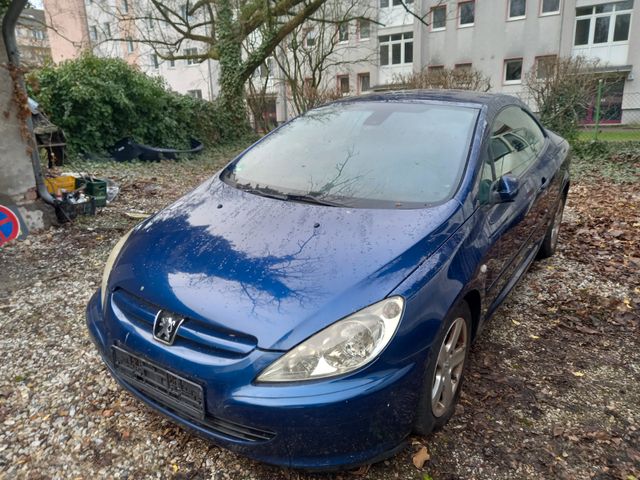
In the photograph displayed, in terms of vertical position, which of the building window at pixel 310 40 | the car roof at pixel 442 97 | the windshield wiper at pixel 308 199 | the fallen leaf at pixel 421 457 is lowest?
the fallen leaf at pixel 421 457

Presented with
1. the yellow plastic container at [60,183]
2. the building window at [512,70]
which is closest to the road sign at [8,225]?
the yellow plastic container at [60,183]

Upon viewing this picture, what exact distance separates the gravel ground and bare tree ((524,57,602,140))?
22.2 feet

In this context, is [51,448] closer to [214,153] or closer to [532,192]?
[532,192]

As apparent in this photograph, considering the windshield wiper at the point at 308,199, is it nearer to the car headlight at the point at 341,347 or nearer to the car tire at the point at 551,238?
the car headlight at the point at 341,347

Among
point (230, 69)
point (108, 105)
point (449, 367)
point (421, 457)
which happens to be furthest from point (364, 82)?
point (421, 457)

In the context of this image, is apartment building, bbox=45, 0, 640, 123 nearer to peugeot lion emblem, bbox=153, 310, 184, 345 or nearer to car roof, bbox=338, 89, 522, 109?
car roof, bbox=338, 89, 522, 109

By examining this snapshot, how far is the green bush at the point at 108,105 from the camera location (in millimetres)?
9922

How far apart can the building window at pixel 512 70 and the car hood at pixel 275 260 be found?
86.2ft

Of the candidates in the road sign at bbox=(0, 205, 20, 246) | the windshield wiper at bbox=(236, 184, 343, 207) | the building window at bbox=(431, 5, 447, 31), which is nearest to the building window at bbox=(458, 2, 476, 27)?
the building window at bbox=(431, 5, 447, 31)

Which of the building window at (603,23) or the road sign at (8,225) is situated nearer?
the road sign at (8,225)

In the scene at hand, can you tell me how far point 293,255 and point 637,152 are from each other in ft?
32.7

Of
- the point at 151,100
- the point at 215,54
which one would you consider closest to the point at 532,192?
the point at 151,100

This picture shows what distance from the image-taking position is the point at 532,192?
3.29m

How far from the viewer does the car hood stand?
6.00ft
